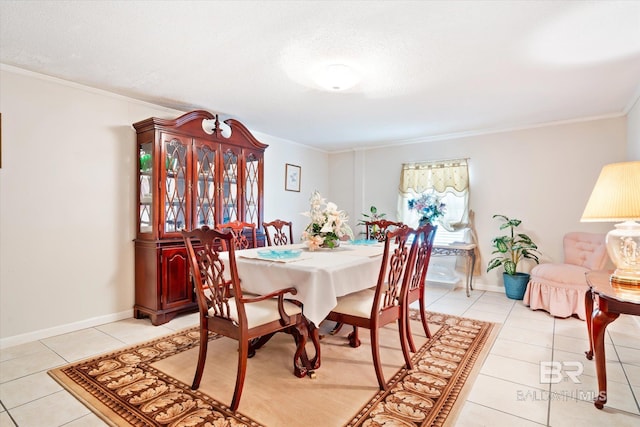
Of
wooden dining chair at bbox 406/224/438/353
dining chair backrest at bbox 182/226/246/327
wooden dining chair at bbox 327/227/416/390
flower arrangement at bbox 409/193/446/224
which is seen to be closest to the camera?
dining chair backrest at bbox 182/226/246/327

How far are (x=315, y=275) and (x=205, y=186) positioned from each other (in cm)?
220

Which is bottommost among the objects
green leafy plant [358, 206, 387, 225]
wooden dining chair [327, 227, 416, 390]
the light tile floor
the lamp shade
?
the light tile floor

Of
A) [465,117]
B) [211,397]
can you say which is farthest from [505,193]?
[211,397]

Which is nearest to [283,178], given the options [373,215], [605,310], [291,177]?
[291,177]

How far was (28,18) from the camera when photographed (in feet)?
6.46

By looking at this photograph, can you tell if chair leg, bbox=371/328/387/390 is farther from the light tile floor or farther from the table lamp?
the table lamp

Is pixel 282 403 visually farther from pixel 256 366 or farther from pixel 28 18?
pixel 28 18

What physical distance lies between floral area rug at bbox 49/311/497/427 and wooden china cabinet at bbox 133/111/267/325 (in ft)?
2.13

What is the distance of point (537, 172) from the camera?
4332mm

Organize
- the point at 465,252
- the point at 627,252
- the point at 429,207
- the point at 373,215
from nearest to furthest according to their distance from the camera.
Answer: the point at 627,252 → the point at 465,252 → the point at 429,207 → the point at 373,215

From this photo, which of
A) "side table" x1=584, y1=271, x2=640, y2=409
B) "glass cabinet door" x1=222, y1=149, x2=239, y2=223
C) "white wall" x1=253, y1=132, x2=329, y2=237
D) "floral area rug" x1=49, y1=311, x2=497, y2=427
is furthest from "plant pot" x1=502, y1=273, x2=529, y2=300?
"glass cabinet door" x1=222, y1=149, x2=239, y2=223

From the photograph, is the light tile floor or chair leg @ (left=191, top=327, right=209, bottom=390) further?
chair leg @ (left=191, top=327, right=209, bottom=390)

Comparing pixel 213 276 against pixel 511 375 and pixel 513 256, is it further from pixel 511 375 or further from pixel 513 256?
pixel 513 256

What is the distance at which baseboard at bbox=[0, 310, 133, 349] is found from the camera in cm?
267
